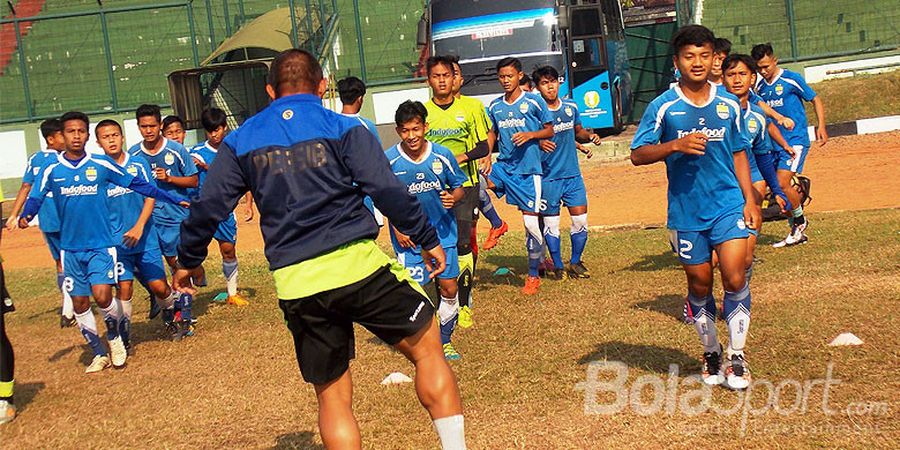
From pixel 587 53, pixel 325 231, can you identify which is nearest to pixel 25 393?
pixel 325 231

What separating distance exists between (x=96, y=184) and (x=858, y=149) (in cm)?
1630

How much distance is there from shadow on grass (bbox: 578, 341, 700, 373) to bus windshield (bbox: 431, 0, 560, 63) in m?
15.1

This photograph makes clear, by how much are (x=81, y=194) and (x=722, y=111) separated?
18.6 feet

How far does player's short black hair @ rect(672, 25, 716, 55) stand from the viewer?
22.0 feet

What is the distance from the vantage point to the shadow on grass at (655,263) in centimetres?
1187

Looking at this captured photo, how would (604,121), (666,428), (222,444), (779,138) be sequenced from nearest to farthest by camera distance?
(666,428) < (222,444) < (779,138) < (604,121)

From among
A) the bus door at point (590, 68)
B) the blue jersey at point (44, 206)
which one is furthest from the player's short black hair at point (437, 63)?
the bus door at point (590, 68)

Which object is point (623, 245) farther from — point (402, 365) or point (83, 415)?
point (83, 415)

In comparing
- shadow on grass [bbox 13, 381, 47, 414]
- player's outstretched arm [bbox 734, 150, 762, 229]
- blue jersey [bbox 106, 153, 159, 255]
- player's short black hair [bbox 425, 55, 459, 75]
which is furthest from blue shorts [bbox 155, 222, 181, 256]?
player's outstretched arm [bbox 734, 150, 762, 229]

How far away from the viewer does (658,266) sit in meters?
12.0

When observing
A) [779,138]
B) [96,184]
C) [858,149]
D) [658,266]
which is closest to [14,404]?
[96,184]

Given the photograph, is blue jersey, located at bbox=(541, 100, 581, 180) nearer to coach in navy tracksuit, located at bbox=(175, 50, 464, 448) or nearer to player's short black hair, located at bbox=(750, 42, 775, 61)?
player's short black hair, located at bbox=(750, 42, 775, 61)

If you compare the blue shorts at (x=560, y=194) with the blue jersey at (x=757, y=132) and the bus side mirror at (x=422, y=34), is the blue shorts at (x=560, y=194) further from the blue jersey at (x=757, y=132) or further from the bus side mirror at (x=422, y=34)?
the bus side mirror at (x=422, y=34)

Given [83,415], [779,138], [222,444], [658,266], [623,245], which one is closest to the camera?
[222,444]
